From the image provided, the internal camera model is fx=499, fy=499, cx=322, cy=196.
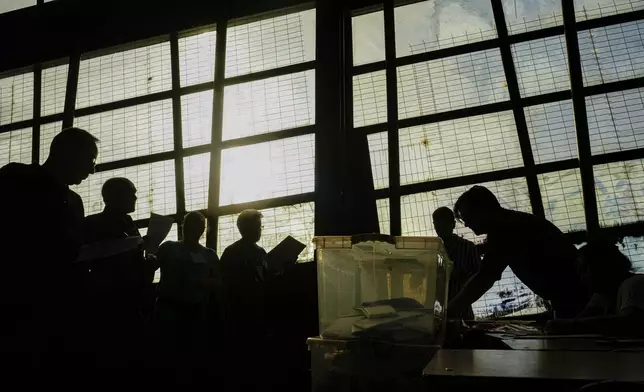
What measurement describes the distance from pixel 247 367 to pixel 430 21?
2.48 meters

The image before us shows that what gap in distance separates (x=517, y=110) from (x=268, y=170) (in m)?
1.70

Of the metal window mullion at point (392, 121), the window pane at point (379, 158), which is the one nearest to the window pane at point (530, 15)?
the metal window mullion at point (392, 121)

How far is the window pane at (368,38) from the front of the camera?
3414 millimetres

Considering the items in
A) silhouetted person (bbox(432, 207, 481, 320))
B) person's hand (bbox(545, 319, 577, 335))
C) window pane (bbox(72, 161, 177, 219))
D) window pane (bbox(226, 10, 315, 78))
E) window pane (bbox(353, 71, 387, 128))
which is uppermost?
window pane (bbox(226, 10, 315, 78))

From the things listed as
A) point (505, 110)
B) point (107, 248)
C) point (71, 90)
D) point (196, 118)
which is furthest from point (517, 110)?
point (71, 90)

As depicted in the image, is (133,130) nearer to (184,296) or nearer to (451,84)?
(184,296)

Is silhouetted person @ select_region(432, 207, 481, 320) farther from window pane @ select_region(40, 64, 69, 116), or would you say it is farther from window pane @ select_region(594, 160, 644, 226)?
window pane @ select_region(40, 64, 69, 116)

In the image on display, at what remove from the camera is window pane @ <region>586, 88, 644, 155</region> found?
9.64 ft

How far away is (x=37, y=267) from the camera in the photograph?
1.30 metres

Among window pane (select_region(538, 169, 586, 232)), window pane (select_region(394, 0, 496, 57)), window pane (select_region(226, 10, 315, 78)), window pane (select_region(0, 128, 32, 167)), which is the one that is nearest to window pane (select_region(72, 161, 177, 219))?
window pane (select_region(0, 128, 32, 167))

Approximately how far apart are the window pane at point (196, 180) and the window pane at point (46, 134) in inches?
49.2

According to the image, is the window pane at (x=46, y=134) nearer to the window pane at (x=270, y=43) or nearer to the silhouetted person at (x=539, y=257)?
the window pane at (x=270, y=43)

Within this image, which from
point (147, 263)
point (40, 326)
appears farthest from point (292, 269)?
point (40, 326)

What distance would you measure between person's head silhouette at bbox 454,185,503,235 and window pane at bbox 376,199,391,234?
3.55 ft
